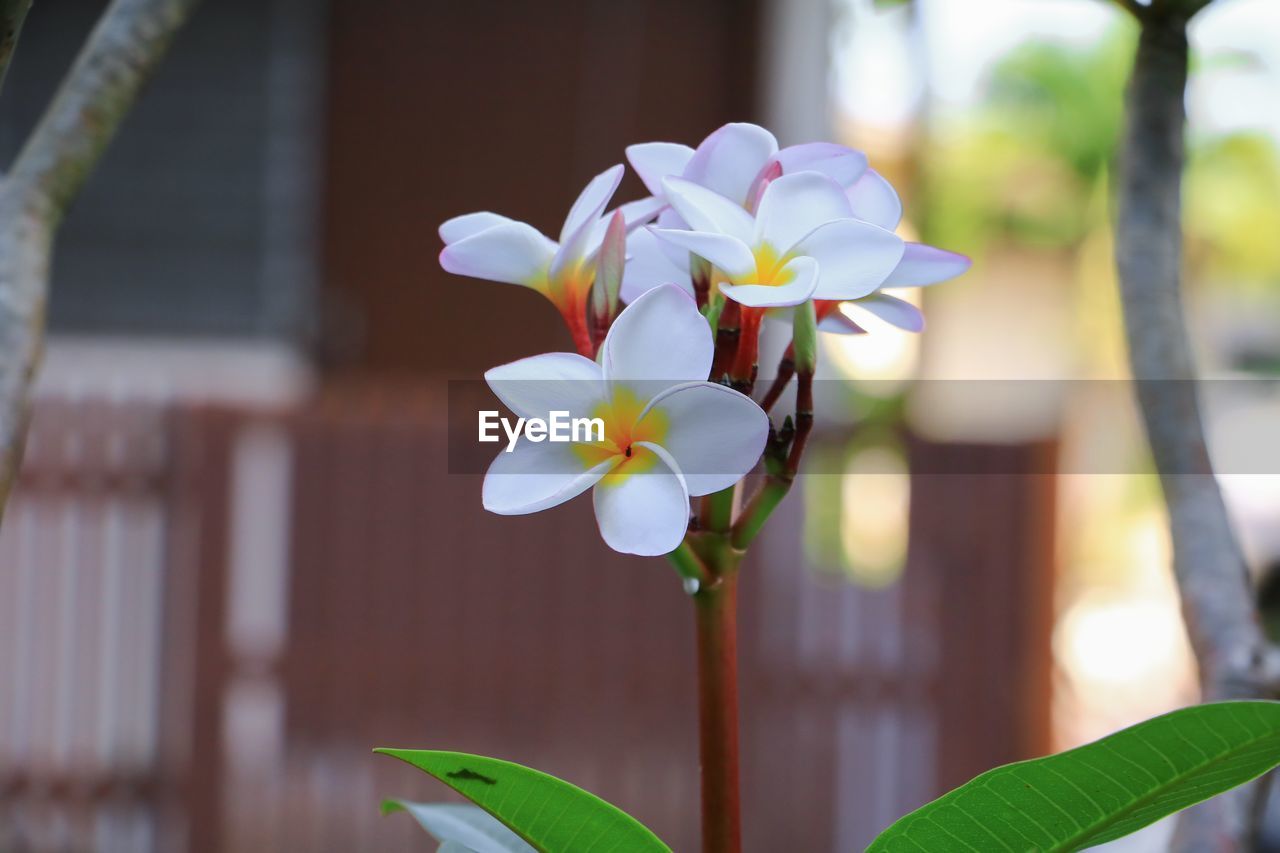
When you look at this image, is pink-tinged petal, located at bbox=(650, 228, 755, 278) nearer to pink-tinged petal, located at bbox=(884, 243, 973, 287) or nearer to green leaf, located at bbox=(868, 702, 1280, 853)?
pink-tinged petal, located at bbox=(884, 243, 973, 287)

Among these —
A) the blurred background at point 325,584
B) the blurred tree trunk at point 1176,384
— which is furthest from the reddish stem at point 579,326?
the blurred background at point 325,584

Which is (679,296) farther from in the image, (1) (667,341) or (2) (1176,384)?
(2) (1176,384)

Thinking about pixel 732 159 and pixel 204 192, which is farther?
pixel 204 192

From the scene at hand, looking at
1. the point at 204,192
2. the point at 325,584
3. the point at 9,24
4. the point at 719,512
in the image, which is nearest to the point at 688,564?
the point at 719,512

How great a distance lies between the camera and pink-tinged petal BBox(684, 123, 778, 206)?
0.51 metres

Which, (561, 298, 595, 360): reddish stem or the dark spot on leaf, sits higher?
(561, 298, 595, 360): reddish stem

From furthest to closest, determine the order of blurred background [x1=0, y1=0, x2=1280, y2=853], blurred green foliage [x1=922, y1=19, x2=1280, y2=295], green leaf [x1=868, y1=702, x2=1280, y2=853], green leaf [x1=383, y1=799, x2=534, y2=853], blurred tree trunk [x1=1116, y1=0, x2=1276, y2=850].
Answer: blurred green foliage [x1=922, y1=19, x2=1280, y2=295], blurred background [x1=0, y1=0, x2=1280, y2=853], blurred tree trunk [x1=1116, y1=0, x2=1276, y2=850], green leaf [x1=383, y1=799, x2=534, y2=853], green leaf [x1=868, y1=702, x2=1280, y2=853]

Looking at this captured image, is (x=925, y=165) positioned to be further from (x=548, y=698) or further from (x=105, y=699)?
(x=105, y=699)

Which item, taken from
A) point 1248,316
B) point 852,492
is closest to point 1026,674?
point 852,492

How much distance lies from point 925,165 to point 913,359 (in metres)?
0.98

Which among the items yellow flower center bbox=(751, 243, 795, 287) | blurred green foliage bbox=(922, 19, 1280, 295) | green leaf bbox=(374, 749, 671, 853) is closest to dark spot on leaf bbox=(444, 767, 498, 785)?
green leaf bbox=(374, 749, 671, 853)

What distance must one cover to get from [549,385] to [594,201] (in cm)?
10

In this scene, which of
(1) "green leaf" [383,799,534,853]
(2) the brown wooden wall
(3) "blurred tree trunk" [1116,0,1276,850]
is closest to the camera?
(1) "green leaf" [383,799,534,853]

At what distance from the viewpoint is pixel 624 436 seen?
1.48 feet
